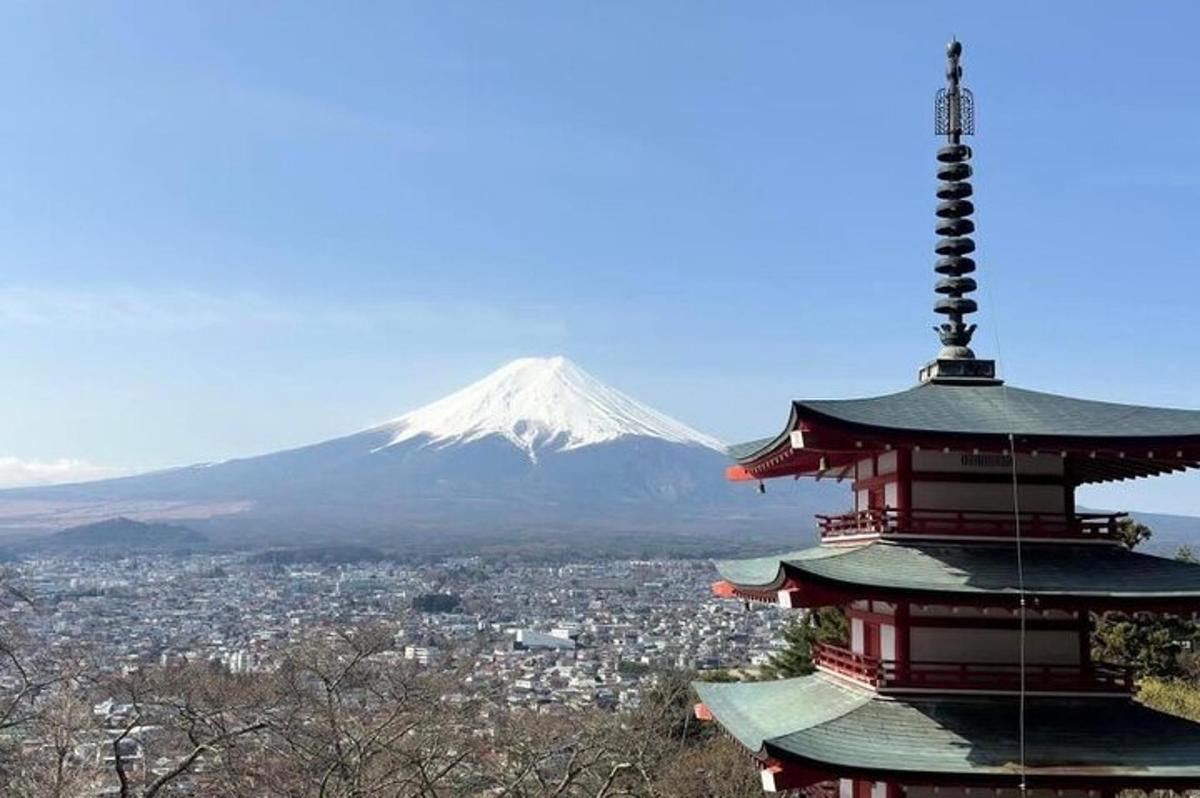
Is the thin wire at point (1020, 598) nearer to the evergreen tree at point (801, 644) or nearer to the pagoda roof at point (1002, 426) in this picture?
the pagoda roof at point (1002, 426)

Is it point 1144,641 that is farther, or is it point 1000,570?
point 1144,641

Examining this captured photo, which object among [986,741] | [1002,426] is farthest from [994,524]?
[986,741]

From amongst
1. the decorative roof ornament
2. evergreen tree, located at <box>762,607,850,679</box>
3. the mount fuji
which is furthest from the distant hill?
the decorative roof ornament

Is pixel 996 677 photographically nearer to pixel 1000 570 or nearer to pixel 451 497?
pixel 1000 570

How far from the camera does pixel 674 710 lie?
1245 inches

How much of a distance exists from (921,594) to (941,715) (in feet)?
3.77

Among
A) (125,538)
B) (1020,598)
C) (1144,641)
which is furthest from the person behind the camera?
(125,538)

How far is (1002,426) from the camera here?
35.2 feet

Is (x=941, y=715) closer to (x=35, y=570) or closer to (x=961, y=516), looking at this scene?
(x=961, y=516)

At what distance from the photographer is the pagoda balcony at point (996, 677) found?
416 inches

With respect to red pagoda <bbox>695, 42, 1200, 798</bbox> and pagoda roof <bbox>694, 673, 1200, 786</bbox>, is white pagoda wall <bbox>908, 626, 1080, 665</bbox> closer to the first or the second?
red pagoda <bbox>695, 42, 1200, 798</bbox>

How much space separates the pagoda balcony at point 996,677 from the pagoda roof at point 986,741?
0.10 meters

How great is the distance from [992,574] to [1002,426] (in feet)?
4.32

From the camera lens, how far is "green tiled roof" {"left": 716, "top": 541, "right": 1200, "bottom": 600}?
33.2 ft
